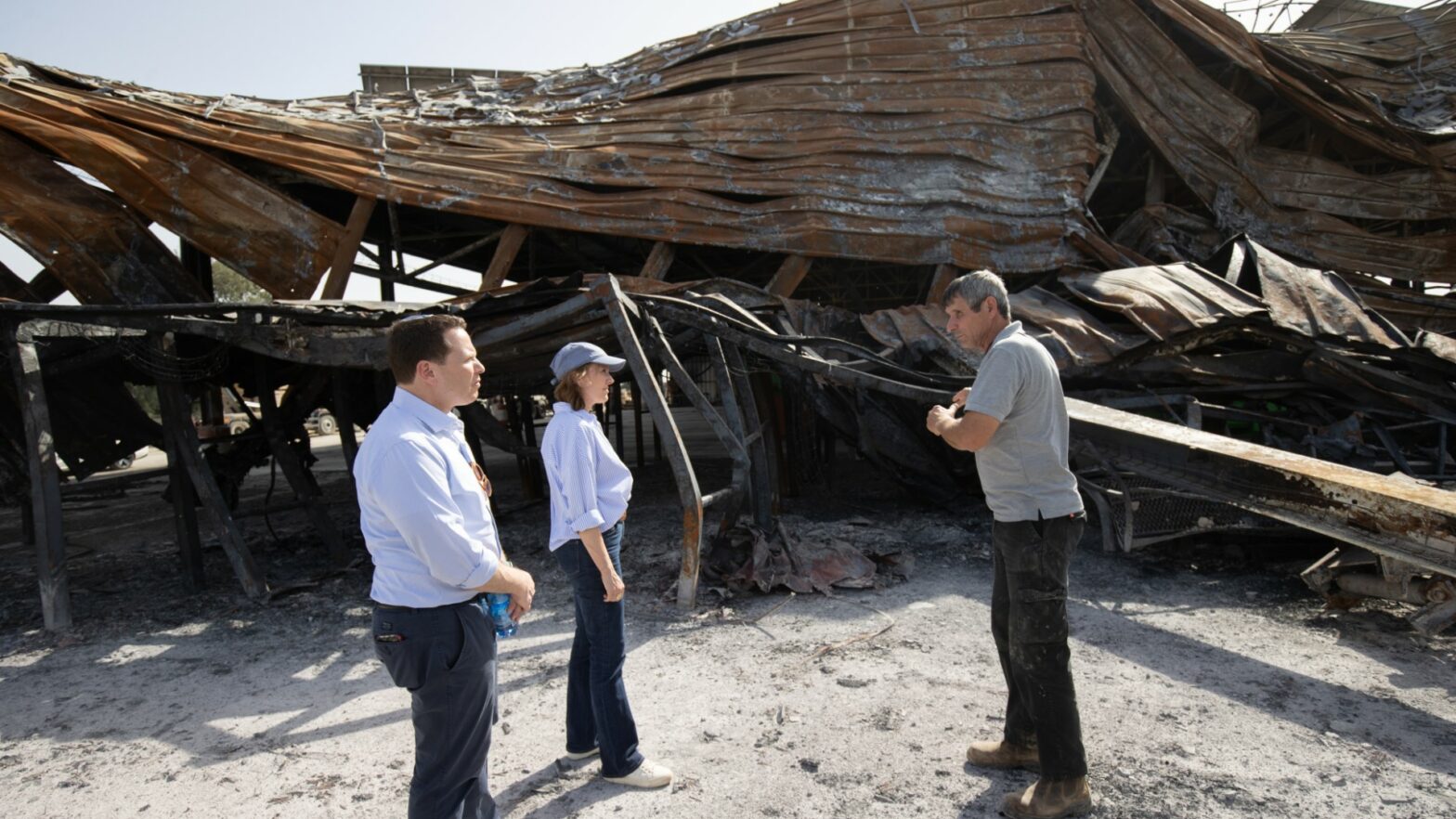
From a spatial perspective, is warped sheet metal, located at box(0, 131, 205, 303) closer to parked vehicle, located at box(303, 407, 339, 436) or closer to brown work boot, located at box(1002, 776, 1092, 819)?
brown work boot, located at box(1002, 776, 1092, 819)

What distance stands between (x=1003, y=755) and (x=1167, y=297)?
18.5 ft

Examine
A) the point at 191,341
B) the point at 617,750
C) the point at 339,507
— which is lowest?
the point at 339,507

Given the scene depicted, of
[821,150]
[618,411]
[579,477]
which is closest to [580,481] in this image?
[579,477]

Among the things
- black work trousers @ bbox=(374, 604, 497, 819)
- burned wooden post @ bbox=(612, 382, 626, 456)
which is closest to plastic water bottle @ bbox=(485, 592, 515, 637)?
black work trousers @ bbox=(374, 604, 497, 819)

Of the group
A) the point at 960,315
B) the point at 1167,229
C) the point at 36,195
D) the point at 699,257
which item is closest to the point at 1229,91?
the point at 1167,229

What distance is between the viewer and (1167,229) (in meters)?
10.1

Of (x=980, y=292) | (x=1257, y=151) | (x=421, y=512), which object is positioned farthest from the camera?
(x=1257, y=151)

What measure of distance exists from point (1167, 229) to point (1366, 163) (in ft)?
13.6

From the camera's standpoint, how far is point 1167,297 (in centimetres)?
738

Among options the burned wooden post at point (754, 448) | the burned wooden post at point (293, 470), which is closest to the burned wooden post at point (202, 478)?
the burned wooden post at point (293, 470)

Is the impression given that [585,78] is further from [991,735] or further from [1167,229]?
[991,735]

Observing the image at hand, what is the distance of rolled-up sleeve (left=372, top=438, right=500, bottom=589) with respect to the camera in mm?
2033

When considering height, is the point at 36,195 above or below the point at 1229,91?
below

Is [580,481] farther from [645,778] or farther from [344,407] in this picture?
[344,407]
